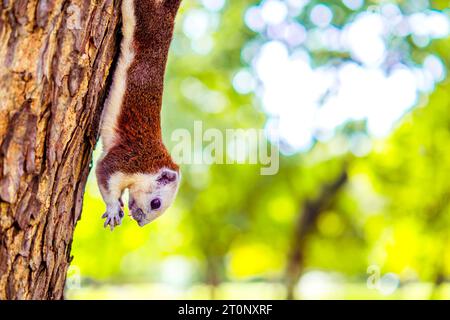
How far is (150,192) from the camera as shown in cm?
351

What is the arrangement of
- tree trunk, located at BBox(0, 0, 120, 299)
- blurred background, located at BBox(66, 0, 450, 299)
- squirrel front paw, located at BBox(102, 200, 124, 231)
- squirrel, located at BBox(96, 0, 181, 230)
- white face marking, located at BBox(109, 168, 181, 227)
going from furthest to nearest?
blurred background, located at BBox(66, 0, 450, 299) → white face marking, located at BBox(109, 168, 181, 227) → squirrel front paw, located at BBox(102, 200, 124, 231) → squirrel, located at BBox(96, 0, 181, 230) → tree trunk, located at BBox(0, 0, 120, 299)

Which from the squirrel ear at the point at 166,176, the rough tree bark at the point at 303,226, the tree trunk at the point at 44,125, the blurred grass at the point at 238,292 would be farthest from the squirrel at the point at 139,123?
the blurred grass at the point at 238,292

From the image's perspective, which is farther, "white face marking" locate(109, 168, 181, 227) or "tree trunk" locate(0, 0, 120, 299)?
"white face marking" locate(109, 168, 181, 227)

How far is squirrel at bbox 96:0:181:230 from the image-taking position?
277 cm

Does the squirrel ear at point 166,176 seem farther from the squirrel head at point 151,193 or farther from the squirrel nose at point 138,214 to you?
the squirrel nose at point 138,214

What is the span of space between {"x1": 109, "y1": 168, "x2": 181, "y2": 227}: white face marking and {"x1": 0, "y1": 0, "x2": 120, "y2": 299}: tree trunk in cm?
95

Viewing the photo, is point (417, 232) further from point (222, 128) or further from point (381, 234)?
point (222, 128)

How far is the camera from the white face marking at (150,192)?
3475 mm

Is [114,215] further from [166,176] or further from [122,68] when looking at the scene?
[122,68]

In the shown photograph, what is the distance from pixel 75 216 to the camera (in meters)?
2.53

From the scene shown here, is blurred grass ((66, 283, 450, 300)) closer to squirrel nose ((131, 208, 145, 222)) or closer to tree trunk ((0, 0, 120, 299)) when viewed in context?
squirrel nose ((131, 208, 145, 222))

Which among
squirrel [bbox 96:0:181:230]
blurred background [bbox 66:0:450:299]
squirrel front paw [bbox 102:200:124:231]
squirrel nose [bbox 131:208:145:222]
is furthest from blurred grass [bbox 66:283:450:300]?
squirrel front paw [bbox 102:200:124:231]

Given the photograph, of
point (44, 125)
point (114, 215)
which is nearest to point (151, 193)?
point (114, 215)
